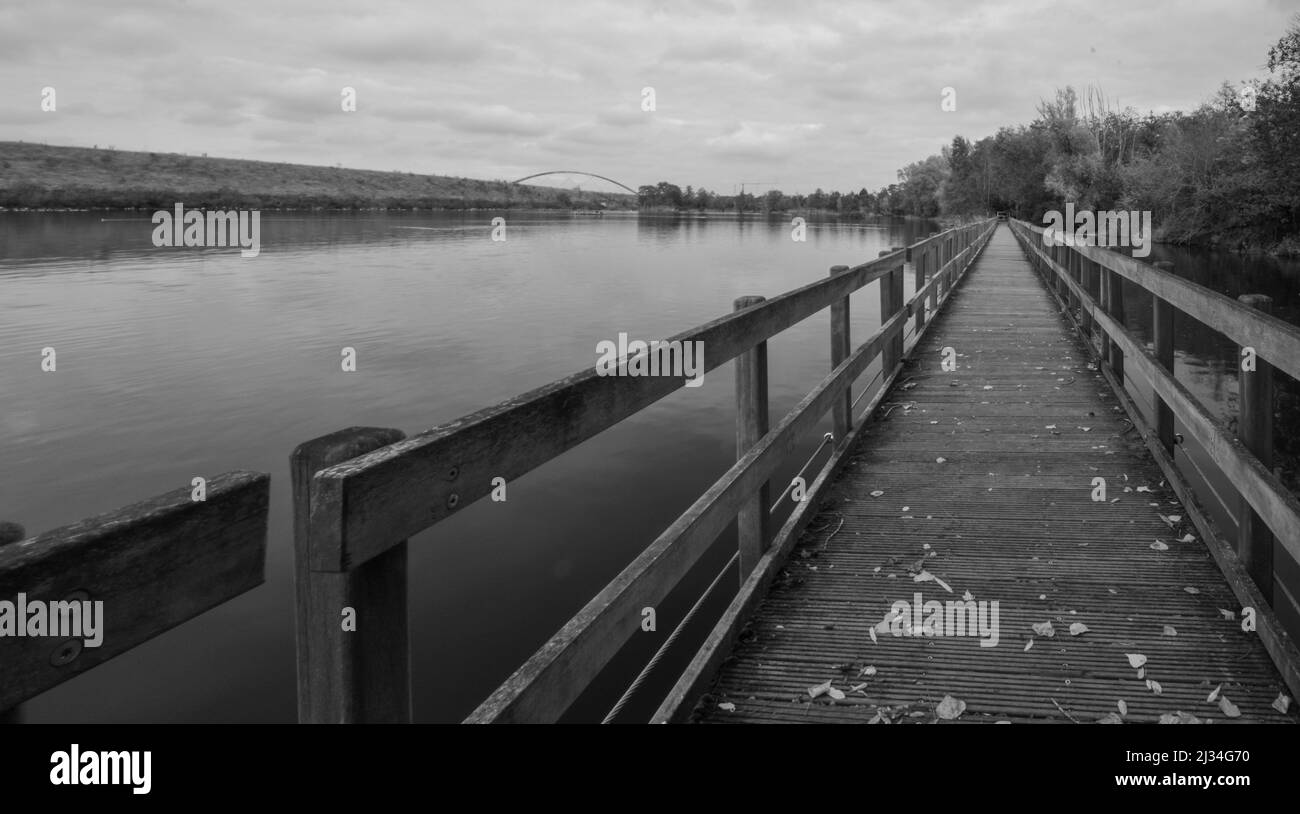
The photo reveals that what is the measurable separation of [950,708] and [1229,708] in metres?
0.89

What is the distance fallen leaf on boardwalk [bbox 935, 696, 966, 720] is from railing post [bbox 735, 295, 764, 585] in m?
1.10

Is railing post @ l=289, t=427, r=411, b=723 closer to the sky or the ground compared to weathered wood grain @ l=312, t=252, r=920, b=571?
closer to the ground

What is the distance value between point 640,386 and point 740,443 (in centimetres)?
146

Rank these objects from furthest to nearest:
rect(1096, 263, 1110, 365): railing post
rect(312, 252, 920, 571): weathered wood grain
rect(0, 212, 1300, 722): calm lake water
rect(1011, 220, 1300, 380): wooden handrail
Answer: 1. rect(1096, 263, 1110, 365): railing post
2. rect(0, 212, 1300, 722): calm lake water
3. rect(1011, 220, 1300, 380): wooden handrail
4. rect(312, 252, 920, 571): weathered wood grain

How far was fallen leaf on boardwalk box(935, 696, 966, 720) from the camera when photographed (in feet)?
9.80

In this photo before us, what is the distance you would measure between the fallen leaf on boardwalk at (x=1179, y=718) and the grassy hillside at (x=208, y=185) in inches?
3476

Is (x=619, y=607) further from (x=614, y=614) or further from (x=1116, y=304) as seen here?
(x=1116, y=304)

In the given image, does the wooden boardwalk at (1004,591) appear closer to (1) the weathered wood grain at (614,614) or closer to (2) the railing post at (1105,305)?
(1) the weathered wood grain at (614,614)

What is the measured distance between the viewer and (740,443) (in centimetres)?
399

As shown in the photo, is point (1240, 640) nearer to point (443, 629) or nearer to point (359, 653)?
point (359, 653)

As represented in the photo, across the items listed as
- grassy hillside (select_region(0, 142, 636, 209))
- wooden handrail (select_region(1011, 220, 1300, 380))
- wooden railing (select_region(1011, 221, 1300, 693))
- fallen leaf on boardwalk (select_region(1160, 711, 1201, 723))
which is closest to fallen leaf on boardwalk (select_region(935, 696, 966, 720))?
fallen leaf on boardwalk (select_region(1160, 711, 1201, 723))

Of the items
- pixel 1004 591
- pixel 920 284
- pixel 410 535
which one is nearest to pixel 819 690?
pixel 1004 591

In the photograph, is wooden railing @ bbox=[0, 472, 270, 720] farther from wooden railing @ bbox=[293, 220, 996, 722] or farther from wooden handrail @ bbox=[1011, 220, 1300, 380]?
wooden handrail @ bbox=[1011, 220, 1300, 380]

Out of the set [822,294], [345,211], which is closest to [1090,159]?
[822,294]
